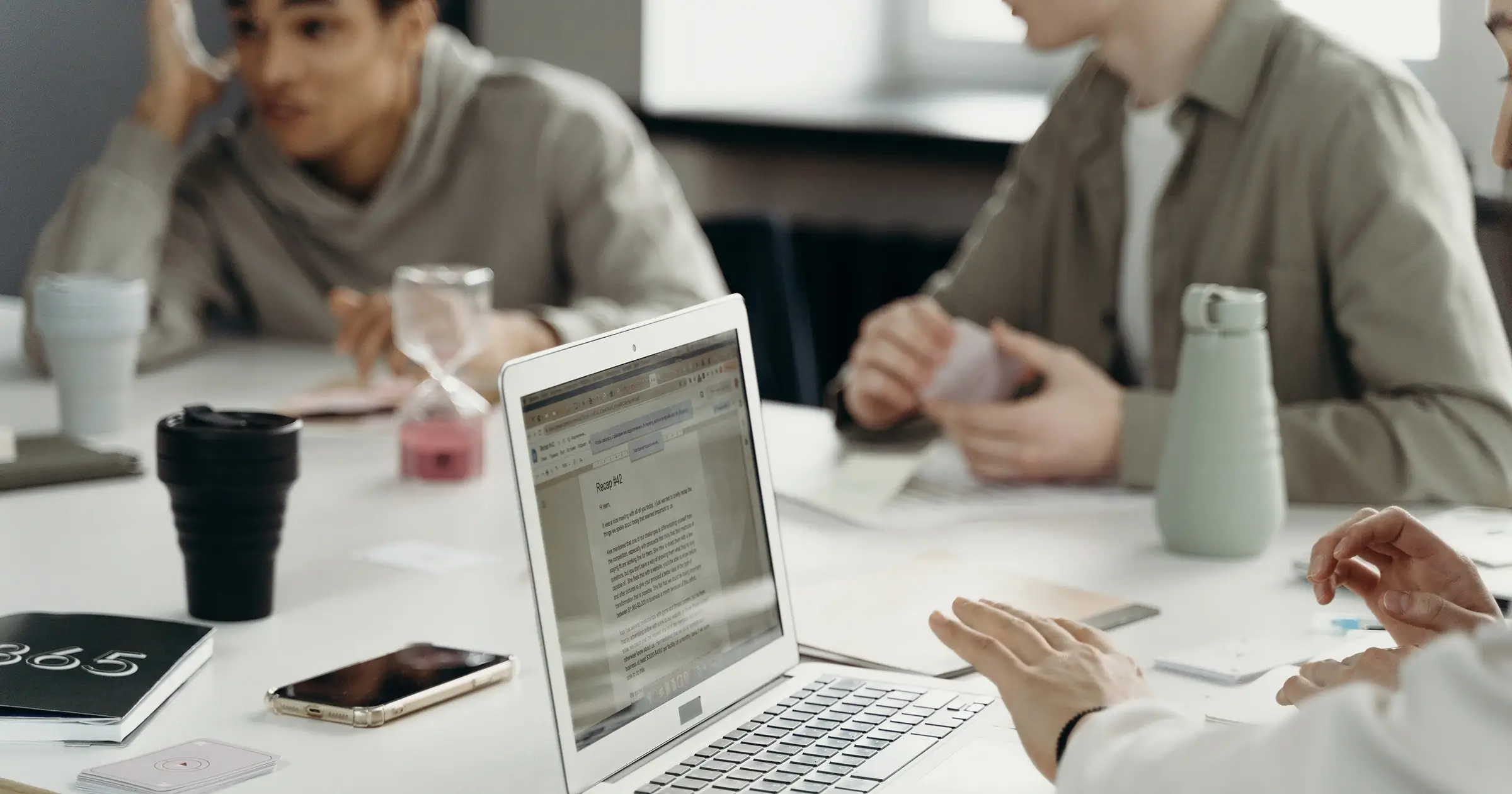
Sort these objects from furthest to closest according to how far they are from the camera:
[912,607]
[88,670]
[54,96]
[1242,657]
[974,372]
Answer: [54,96] → [974,372] → [912,607] → [1242,657] → [88,670]

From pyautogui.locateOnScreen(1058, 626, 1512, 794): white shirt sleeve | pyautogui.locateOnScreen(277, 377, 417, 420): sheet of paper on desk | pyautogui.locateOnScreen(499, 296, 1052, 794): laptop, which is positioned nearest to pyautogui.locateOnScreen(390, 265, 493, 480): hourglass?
Result: pyautogui.locateOnScreen(277, 377, 417, 420): sheet of paper on desk

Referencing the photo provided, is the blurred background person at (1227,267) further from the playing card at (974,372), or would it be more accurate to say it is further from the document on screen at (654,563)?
the document on screen at (654,563)

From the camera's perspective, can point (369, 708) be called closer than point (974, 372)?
Yes

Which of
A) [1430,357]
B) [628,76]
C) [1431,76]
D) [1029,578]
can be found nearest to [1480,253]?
[1430,357]

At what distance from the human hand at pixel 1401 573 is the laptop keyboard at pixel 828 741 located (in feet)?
0.80

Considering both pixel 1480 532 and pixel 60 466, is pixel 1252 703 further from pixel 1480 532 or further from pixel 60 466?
pixel 60 466

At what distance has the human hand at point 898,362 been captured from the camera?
172 cm

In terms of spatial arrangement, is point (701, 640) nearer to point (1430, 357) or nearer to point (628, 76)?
point (1430, 357)

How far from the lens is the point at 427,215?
232 centimetres

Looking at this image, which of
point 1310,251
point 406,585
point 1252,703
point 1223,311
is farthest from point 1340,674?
point 1310,251

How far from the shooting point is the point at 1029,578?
1286 millimetres

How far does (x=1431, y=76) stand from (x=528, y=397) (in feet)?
4.39

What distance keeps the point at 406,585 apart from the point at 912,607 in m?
0.39

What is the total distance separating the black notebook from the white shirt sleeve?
Result: 0.59m
